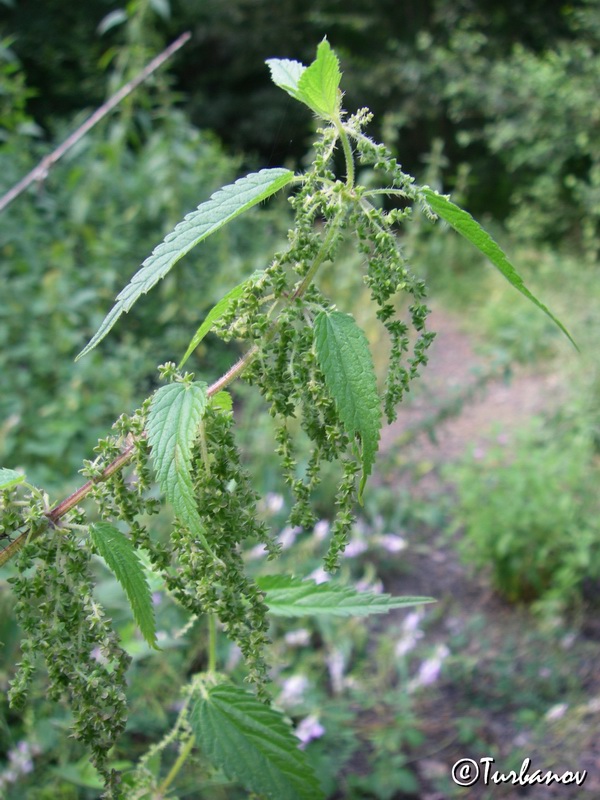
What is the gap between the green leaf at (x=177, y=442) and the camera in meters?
0.70

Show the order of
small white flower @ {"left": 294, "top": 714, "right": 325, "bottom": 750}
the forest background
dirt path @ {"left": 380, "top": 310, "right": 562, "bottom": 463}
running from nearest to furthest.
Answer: small white flower @ {"left": 294, "top": 714, "right": 325, "bottom": 750} → the forest background → dirt path @ {"left": 380, "top": 310, "right": 562, "bottom": 463}

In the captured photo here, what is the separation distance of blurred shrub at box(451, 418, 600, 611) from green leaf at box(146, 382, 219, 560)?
2.48m

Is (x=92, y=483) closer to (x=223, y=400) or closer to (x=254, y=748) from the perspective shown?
(x=223, y=400)

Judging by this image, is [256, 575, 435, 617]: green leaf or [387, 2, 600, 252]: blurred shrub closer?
[256, 575, 435, 617]: green leaf

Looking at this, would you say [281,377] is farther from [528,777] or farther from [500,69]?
[500,69]

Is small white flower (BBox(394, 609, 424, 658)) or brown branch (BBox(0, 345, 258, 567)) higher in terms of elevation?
small white flower (BBox(394, 609, 424, 658))

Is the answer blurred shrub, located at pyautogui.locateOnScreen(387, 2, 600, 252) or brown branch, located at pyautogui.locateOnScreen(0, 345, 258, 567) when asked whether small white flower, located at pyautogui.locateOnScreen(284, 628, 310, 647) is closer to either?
brown branch, located at pyautogui.locateOnScreen(0, 345, 258, 567)

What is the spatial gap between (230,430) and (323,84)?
0.34 metres

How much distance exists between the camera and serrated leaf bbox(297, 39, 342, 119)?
74 centimetres

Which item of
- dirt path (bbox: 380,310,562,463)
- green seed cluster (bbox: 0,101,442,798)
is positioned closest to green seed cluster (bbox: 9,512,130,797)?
green seed cluster (bbox: 0,101,442,798)

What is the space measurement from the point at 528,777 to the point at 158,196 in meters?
3.37

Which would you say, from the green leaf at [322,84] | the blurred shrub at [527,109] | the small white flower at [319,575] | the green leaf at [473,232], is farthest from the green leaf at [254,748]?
the blurred shrub at [527,109]

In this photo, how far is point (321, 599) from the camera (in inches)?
41.1

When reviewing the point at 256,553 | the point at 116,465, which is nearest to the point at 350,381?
the point at 116,465
